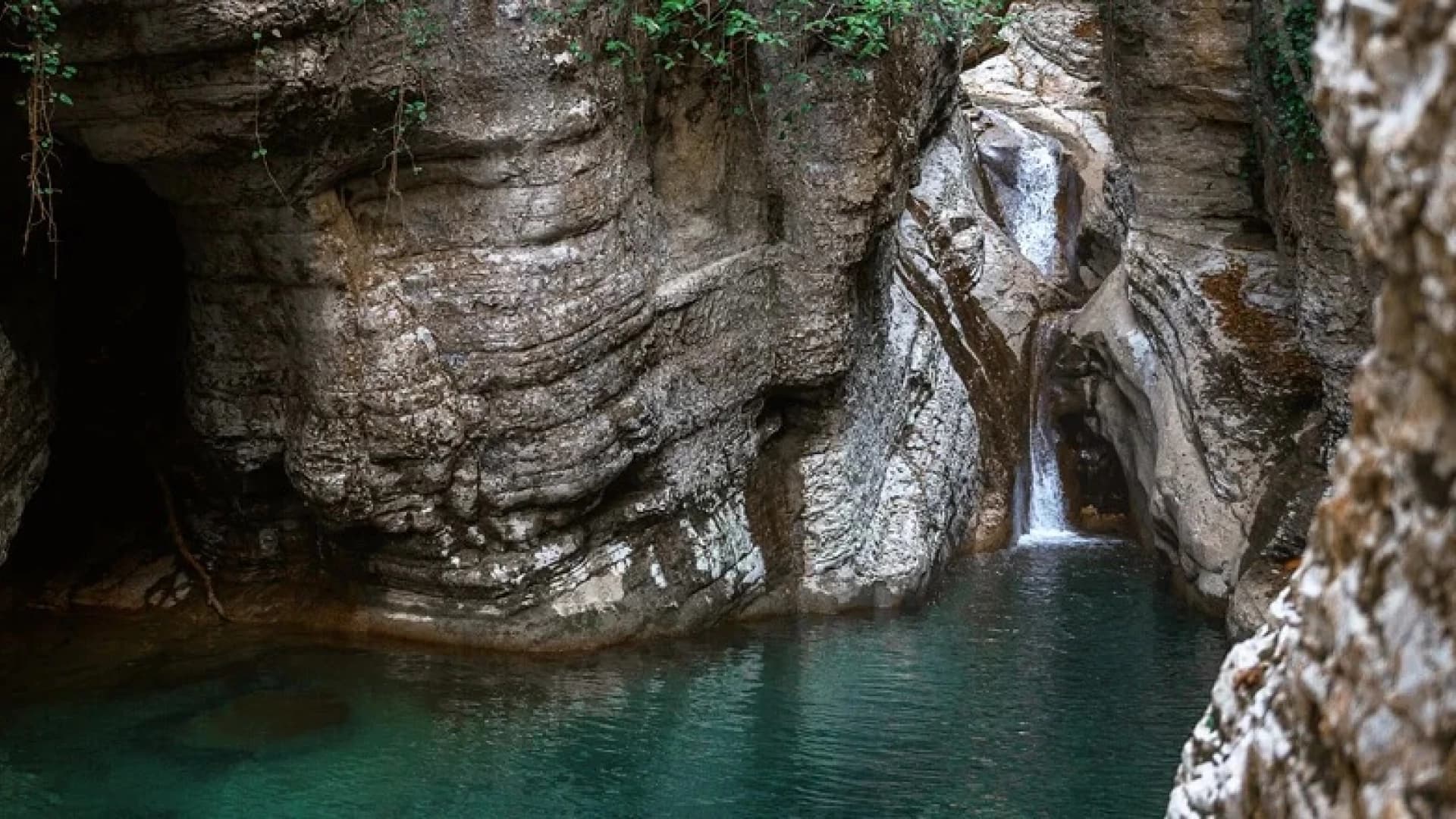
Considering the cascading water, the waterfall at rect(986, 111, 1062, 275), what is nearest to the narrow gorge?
the cascading water

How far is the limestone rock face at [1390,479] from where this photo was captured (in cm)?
261

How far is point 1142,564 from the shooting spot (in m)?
12.8

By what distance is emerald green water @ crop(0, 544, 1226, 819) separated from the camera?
8.08 metres

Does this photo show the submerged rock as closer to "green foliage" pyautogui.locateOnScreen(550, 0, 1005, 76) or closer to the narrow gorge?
the narrow gorge

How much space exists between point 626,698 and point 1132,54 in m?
7.21

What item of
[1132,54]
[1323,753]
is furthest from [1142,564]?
[1323,753]

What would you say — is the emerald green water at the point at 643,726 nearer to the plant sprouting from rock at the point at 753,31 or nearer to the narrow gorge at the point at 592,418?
the narrow gorge at the point at 592,418

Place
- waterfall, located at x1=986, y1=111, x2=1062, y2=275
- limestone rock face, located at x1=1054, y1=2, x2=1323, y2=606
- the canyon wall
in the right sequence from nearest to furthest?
the canyon wall → limestone rock face, located at x1=1054, y1=2, x2=1323, y2=606 → waterfall, located at x1=986, y1=111, x2=1062, y2=275

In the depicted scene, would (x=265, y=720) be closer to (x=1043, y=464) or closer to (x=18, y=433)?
(x=18, y=433)

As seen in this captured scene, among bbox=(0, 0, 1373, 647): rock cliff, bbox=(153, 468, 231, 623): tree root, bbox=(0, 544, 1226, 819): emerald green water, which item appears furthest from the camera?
bbox=(153, 468, 231, 623): tree root

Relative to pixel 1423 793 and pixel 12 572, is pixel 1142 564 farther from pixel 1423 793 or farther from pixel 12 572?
pixel 1423 793

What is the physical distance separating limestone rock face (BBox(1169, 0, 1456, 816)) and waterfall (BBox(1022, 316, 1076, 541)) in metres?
10.9

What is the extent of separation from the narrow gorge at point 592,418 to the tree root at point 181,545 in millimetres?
38

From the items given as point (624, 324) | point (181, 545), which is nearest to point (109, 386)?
point (181, 545)
